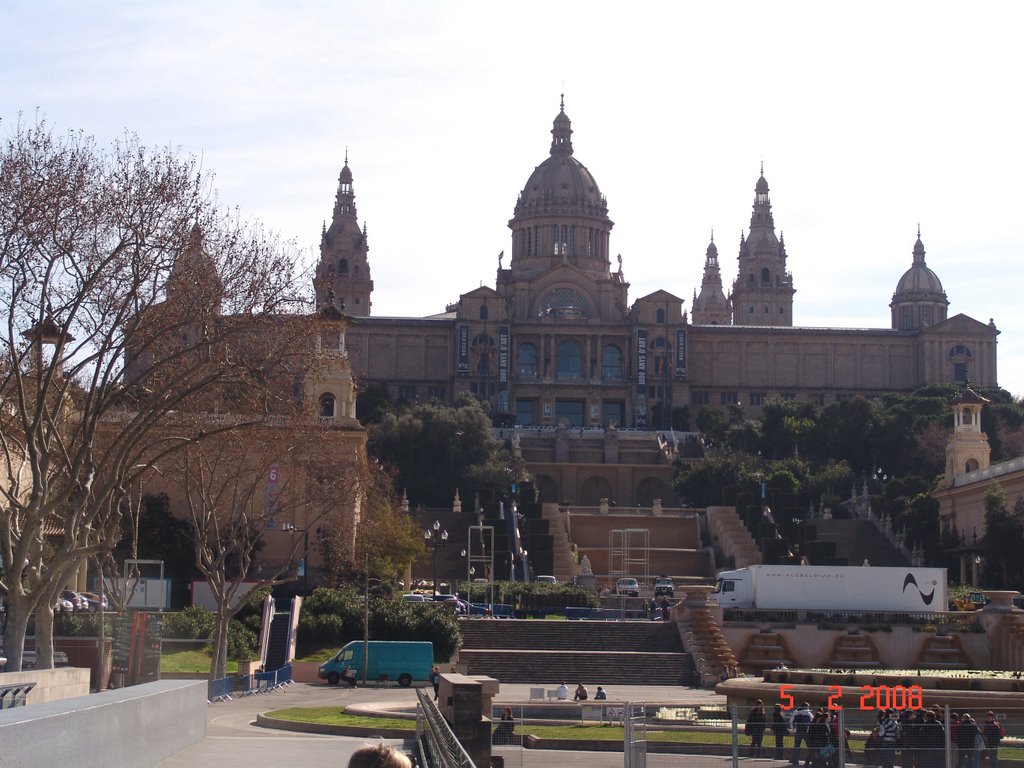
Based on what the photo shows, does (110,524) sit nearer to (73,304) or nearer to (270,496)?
(73,304)

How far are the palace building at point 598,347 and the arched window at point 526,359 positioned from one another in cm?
16

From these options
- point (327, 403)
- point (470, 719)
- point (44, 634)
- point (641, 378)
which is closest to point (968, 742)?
point (470, 719)

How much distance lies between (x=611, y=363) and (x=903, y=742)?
433 ft

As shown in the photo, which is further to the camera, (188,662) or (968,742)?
(188,662)

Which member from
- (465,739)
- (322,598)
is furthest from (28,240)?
(322,598)

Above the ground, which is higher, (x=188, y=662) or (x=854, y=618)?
(x=854, y=618)

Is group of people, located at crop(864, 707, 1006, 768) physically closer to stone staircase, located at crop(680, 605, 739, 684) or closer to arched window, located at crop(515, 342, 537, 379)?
stone staircase, located at crop(680, 605, 739, 684)

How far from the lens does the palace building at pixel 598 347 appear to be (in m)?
154

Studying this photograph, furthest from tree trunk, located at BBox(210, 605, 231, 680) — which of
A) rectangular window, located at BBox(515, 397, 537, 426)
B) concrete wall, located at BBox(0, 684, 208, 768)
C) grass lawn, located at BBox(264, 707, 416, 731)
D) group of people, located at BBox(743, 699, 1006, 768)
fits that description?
rectangular window, located at BBox(515, 397, 537, 426)

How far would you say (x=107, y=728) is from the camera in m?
15.4

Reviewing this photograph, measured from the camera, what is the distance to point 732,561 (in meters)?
85.9

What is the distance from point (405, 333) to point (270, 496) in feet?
342

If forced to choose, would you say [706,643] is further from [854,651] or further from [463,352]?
[463,352]

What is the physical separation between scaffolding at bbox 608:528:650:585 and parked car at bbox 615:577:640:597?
5894 mm
